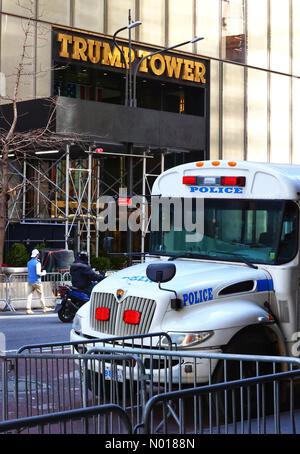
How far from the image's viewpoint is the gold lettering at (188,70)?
38.3 m

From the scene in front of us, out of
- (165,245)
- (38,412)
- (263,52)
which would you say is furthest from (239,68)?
(38,412)

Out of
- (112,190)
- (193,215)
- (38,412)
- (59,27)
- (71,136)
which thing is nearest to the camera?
(38,412)

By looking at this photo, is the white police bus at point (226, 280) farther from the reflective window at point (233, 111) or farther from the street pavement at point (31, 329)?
the reflective window at point (233, 111)

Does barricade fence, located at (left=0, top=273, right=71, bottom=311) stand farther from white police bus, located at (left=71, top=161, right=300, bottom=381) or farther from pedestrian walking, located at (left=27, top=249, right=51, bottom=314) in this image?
white police bus, located at (left=71, top=161, right=300, bottom=381)

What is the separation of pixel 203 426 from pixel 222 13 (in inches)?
1450

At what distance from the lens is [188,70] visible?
126ft

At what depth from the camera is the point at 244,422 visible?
585 centimetres

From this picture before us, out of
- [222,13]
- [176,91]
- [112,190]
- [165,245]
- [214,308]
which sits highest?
[222,13]

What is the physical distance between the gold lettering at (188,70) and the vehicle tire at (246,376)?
30.5m

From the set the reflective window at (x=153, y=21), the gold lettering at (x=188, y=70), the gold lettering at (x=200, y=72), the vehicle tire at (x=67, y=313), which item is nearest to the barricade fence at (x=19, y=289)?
the vehicle tire at (x=67, y=313)

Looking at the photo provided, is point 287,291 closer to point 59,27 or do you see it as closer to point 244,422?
point 244,422

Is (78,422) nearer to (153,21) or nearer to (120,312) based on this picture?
(120,312)

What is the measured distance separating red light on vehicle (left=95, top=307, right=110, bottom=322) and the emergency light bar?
6.94ft

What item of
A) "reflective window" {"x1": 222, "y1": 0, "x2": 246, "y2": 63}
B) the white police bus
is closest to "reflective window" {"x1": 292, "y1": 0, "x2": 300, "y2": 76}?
"reflective window" {"x1": 222, "y1": 0, "x2": 246, "y2": 63}
